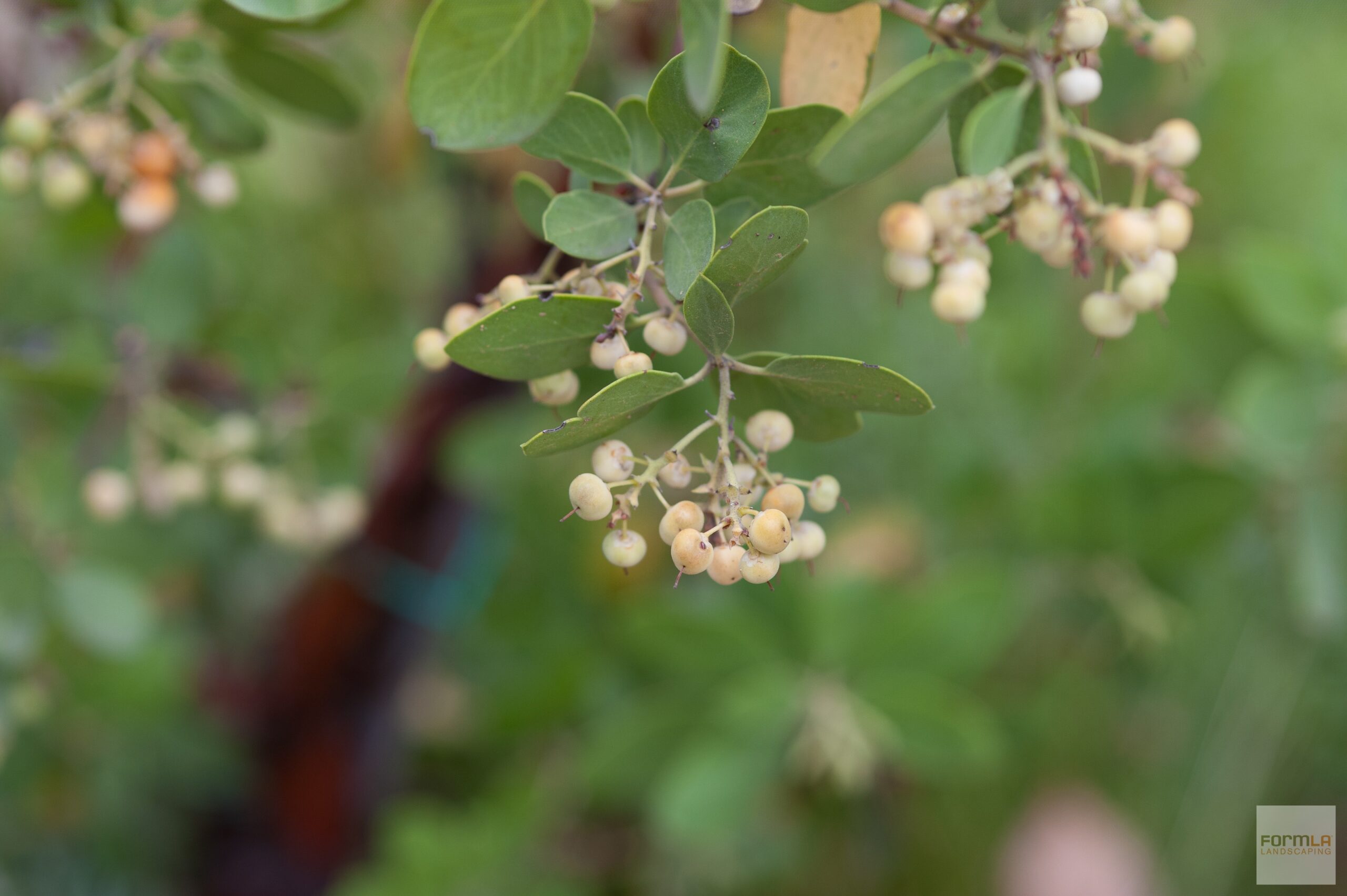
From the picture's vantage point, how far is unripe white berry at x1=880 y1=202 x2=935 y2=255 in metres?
0.30

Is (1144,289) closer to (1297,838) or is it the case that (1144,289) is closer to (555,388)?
(555,388)

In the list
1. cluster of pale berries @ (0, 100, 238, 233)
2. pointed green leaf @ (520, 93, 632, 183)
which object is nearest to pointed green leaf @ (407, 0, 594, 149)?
pointed green leaf @ (520, 93, 632, 183)

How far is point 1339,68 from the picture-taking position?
1.31 m

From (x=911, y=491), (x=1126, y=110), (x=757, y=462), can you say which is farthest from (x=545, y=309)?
(x=911, y=491)

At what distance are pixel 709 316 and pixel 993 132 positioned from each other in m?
0.10

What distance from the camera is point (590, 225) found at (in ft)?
0.99

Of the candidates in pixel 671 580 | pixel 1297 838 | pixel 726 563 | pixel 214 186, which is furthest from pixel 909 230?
pixel 671 580

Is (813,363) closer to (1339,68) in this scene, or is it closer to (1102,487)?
(1102,487)

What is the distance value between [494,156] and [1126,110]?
22.0 inches

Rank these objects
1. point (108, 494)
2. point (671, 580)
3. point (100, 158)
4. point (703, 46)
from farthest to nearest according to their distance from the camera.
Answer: point (671, 580), point (108, 494), point (100, 158), point (703, 46)

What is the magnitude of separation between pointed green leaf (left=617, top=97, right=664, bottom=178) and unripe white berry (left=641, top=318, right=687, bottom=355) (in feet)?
0.23

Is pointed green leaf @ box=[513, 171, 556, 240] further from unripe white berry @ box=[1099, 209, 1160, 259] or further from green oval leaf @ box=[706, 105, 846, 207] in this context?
unripe white berry @ box=[1099, 209, 1160, 259]

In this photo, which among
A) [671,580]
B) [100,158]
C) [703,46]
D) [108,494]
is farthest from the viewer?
[671,580]

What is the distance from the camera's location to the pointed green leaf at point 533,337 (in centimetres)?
27
